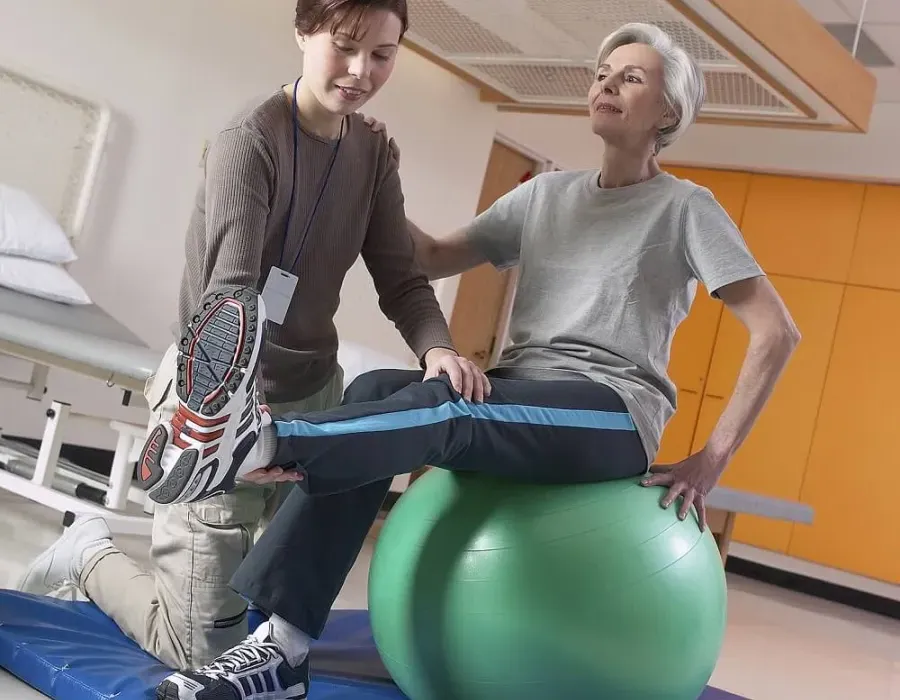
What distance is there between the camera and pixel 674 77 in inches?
82.7

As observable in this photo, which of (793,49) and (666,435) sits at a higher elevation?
(793,49)

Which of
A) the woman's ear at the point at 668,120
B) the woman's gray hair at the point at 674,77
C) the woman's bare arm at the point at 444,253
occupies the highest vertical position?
the woman's gray hair at the point at 674,77

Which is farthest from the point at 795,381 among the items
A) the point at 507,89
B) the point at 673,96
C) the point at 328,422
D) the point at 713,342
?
the point at 328,422

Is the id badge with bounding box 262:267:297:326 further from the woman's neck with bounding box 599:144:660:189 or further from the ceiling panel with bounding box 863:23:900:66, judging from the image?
the ceiling panel with bounding box 863:23:900:66

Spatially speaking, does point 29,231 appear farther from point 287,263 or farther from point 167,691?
point 167,691

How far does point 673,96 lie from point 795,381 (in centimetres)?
463

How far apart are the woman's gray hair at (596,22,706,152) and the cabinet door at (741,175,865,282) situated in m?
4.56

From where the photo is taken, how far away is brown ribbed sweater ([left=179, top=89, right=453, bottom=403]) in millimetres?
1705

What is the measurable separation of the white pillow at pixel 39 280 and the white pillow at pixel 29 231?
0.03 m

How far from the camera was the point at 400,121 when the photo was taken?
5.05 m

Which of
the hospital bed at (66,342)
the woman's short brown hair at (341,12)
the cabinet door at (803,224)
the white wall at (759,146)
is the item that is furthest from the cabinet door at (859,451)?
the woman's short brown hair at (341,12)

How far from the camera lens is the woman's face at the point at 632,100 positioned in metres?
2.08

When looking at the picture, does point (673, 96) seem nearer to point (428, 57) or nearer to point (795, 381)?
point (428, 57)

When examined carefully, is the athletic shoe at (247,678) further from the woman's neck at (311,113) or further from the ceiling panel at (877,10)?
the ceiling panel at (877,10)
